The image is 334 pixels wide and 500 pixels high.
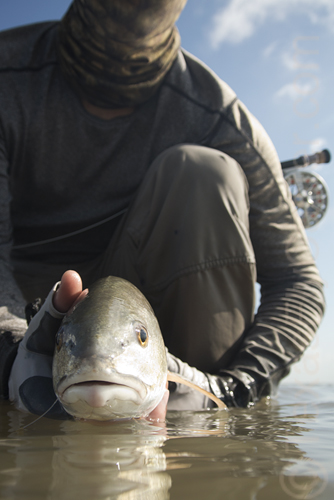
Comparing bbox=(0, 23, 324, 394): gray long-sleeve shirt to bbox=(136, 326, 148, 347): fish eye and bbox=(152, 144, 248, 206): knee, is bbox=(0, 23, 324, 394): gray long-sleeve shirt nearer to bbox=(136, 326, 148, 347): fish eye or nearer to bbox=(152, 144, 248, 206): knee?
bbox=(152, 144, 248, 206): knee

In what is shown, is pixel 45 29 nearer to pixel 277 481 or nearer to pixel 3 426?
pixel 3 426

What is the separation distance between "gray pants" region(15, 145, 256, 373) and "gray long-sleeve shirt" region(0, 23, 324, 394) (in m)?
0.39

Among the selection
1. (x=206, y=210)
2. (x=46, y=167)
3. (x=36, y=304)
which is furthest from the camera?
(x=46, y=167)

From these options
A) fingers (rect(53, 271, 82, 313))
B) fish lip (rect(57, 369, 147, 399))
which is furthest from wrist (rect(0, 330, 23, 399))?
fish lip (rect(57, 369, 147, 399))

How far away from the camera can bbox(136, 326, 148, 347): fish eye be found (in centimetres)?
109

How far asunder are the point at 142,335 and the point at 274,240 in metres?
1.55

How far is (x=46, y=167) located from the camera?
251 centimetres

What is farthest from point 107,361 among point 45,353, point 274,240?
point 274,240

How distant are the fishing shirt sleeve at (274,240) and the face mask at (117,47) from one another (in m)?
0.54

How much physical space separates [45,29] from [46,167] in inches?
37.0

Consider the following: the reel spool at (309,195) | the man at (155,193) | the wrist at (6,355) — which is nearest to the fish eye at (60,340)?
the wrist at (6,355)

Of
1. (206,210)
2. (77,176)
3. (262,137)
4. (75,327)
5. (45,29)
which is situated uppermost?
(45,29)

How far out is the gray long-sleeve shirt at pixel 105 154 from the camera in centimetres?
243

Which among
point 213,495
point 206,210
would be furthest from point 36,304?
point 213,495
